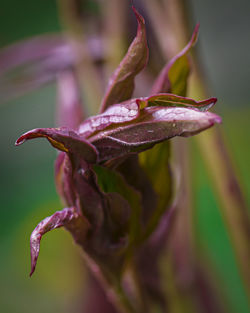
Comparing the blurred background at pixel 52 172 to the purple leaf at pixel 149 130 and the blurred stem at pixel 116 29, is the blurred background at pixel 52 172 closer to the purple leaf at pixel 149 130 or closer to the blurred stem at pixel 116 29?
the blurred stem at pixel 116 29

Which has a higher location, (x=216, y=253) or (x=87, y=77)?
(x=87, y=77)

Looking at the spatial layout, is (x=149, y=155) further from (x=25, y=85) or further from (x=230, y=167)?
(x=25, y=85)

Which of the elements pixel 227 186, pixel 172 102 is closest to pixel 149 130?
pixel 172 102

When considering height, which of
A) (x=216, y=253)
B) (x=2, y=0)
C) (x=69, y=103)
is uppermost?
(x=2, y=0)

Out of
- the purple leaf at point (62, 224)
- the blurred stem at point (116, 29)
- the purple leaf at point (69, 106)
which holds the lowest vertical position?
the purple leaf at point (62, 224)

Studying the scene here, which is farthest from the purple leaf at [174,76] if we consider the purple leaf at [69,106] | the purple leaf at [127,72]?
the purple leaf at [69,106]

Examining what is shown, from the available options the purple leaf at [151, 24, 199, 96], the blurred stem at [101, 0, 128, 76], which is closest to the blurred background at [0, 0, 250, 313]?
the blurred stem at [101, 0, 128, 76]

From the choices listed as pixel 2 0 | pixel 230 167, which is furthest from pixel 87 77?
pixel 2 0
